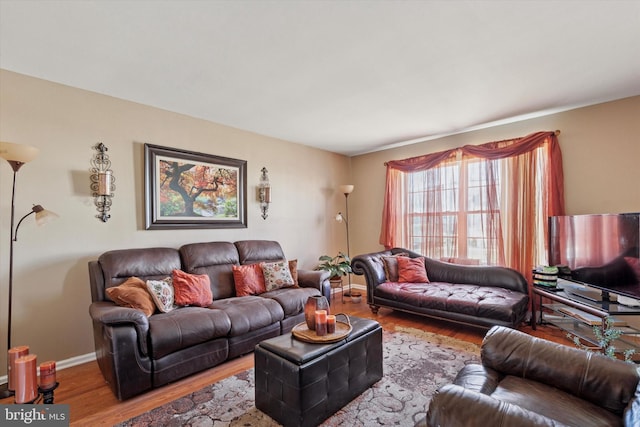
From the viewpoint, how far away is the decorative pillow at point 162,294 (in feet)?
8.57

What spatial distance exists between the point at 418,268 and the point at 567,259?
163 cm

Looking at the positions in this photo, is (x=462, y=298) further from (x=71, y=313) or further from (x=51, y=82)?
(x=51, y=82)

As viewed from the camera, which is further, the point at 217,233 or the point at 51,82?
the point at 217,233

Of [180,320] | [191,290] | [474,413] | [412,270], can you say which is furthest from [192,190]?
[474,413]

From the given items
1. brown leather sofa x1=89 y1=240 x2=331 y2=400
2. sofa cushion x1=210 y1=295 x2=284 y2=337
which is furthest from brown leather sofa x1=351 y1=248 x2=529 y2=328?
sofa cushion x1=210 y1=295 x2=284 y2=337

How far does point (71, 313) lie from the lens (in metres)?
2.75

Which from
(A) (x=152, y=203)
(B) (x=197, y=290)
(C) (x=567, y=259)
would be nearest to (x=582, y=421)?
(C) (x=567, y=259)

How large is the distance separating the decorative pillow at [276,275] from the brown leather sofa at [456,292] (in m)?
1.07

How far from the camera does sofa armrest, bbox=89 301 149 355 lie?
2105 millimetres

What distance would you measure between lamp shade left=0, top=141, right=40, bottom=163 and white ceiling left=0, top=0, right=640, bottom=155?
72cm

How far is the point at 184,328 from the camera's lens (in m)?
2.39

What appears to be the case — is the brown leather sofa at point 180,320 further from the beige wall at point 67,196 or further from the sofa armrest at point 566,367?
the sofa armrest at point 566,367

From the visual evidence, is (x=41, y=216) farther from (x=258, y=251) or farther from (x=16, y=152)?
(x=258, y=251)

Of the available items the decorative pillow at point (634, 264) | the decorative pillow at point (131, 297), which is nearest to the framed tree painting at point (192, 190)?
the decorative pillow at point (131, 297)
